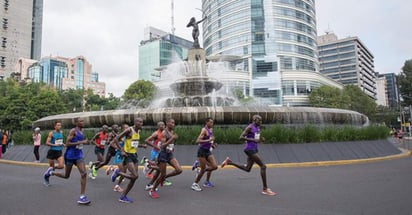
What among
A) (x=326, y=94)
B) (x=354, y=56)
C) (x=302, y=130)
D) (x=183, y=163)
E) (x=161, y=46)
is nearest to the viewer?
(x=183, y=163)

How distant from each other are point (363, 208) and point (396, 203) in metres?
0.77

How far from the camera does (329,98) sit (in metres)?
56.5

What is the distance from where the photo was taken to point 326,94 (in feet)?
189

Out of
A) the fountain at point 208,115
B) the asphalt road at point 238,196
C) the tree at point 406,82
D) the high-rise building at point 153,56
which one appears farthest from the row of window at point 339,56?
the asphalt road at point 238,196

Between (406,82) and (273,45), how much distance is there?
32683 mm

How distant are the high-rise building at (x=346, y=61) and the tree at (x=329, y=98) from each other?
206 feet

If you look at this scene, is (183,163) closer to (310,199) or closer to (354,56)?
(310,199)

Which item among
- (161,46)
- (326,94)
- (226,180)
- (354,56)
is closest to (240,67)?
(326,94)

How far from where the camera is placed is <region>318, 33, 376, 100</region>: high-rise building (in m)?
115

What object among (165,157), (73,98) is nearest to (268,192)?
(165,157)

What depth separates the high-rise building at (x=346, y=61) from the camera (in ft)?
378

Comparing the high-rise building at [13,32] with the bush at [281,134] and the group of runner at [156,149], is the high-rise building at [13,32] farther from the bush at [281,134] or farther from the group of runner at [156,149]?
the group of runner at [156,149]

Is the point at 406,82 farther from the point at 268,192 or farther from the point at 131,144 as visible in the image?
the point at 131,144

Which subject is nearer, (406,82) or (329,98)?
(406,82)
